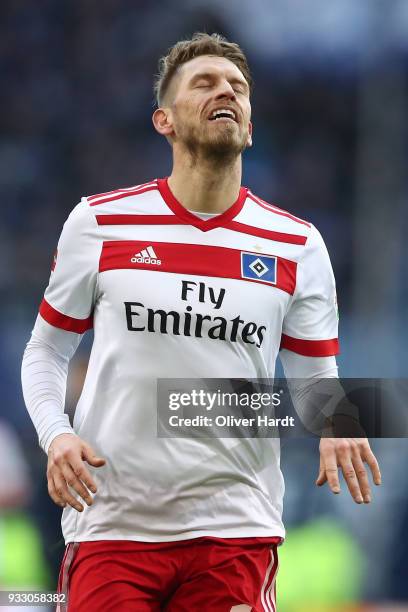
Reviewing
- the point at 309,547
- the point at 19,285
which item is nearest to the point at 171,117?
the point at 309,547


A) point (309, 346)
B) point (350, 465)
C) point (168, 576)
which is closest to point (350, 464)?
point (350, 465)

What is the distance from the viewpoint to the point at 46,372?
299 cm

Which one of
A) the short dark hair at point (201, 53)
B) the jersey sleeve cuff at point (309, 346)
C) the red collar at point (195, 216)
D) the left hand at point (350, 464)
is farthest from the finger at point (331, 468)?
the short dark hair at point (201, 53)

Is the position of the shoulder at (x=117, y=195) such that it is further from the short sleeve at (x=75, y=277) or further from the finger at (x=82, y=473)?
the finger at (x=82, y=473)

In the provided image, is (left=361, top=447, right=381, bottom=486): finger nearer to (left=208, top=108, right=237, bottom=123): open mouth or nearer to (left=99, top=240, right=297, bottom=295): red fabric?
(left=99, top=240, right=297, bottom=295): red fabric

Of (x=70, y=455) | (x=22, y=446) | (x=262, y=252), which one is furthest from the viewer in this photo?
(x=22, y=446)

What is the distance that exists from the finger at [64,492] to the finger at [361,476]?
2.23ft

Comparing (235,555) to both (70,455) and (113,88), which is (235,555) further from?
(113,88)

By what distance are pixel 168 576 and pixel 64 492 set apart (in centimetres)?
35

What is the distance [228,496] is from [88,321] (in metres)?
0.60

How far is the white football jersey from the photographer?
280cm

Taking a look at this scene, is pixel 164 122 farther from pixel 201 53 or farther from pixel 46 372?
pixel 46 372

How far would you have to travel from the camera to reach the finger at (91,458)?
2.60m

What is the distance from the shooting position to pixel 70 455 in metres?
2.63
